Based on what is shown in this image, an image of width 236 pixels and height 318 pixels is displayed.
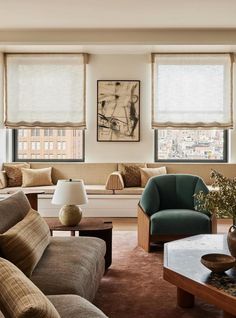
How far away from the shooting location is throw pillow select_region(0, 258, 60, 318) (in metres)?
1.38

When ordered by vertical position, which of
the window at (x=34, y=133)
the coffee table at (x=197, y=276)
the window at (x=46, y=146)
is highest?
the window at (x=34, y=133)

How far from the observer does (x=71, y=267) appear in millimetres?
2410

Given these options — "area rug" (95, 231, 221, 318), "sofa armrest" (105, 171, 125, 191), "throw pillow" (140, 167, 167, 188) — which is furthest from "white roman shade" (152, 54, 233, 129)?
"area rug" (95, 231, 221, 318)

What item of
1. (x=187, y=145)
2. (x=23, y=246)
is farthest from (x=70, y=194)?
(x=187, y=145)

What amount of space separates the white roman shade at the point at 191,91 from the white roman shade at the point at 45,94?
1392mm

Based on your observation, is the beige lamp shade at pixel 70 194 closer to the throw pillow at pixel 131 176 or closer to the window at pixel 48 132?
the throw pillow at pixel 131 176

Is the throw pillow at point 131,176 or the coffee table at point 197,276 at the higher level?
the throw pillow at point 131,176

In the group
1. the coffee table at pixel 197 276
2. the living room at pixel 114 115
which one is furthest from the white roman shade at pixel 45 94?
the coffee table at pixel 197 276

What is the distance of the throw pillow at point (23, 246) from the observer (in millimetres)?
2219

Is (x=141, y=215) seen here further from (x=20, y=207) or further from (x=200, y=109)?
(x=200, y=109)

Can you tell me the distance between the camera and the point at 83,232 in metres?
3.55
